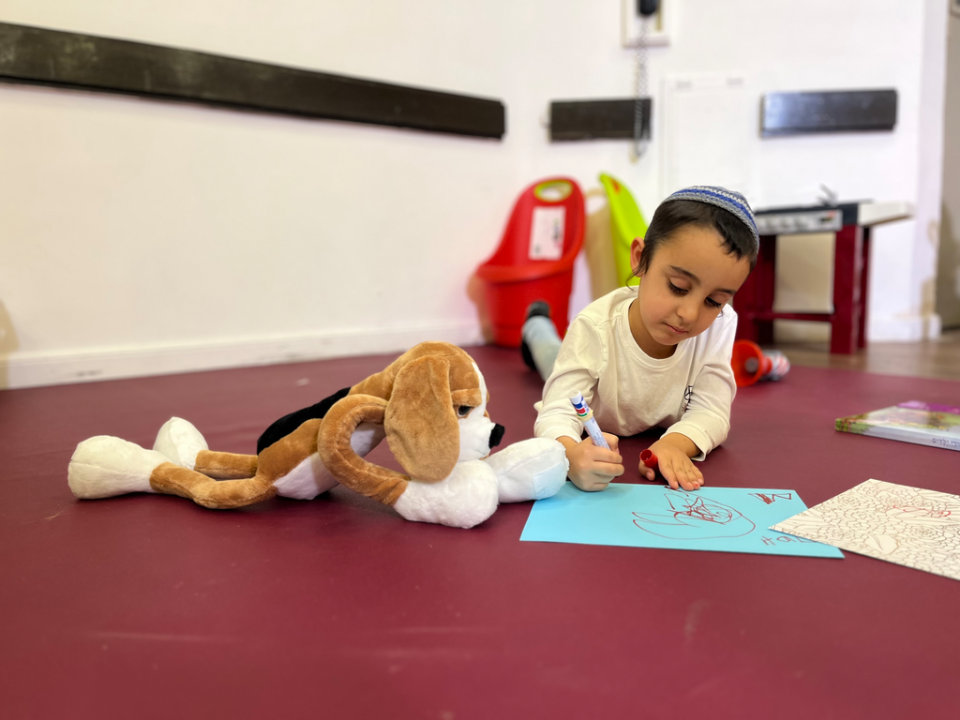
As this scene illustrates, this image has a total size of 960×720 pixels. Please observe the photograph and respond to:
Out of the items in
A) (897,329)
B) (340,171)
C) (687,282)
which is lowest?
(897,329)

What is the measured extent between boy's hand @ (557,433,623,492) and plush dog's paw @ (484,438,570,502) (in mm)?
30

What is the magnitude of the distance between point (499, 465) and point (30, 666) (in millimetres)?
490

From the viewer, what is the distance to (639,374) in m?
1.02

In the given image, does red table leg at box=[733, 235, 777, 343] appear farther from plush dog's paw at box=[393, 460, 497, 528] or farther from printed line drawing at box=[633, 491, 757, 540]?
plush dog's paw at box=[393, 460, 497, 528]

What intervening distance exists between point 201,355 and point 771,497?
5.97 feet

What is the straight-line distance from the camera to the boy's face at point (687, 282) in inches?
32.7

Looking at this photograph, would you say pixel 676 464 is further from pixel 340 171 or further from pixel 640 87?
pixel 640 87

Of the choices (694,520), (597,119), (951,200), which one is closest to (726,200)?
(694,520)

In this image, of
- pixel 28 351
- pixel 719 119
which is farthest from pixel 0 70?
pixel 719 119

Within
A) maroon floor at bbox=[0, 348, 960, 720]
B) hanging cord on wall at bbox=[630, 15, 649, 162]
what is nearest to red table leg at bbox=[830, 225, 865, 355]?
hanging cord on wall at bbox=[630, 15, 649, 162]

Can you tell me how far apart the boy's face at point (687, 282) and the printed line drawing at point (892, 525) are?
0.28m

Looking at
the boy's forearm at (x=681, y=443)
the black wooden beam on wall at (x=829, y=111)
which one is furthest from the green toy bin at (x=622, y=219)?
the boy's forearm at (x=681, y=443)

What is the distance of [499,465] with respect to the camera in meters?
0.81

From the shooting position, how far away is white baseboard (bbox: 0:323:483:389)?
1.86 m
